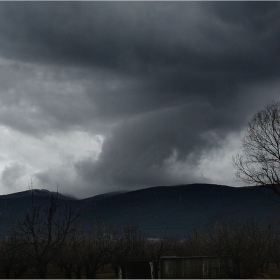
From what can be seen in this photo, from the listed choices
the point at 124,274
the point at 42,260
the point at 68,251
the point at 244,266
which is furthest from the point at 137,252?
the point at 42,260

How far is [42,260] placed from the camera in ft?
80.5

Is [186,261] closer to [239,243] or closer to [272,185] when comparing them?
[239,243]

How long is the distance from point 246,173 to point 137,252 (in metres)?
25.8

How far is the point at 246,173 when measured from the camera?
23.8m

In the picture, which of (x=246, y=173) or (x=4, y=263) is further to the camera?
(x=4, y=263)

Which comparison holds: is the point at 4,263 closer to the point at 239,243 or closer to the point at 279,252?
the point at 239,243

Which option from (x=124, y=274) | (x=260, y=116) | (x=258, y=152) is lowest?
(x=124, y=274)

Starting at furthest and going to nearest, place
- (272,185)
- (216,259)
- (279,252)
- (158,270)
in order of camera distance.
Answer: (279,252) → (216,259) → (158,270) → (272,185)

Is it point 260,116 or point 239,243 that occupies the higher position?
point 260,116

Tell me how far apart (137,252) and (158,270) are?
1469 centimetres

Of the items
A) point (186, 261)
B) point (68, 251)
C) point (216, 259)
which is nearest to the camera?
point (186, 261)

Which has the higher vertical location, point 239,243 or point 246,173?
point 246,173

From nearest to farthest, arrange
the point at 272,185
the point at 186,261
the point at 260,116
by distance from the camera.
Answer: the point at 272,185 → the point at 260,116 → the point at 186,261

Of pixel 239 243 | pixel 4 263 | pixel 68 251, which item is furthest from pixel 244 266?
pixel 4 263
